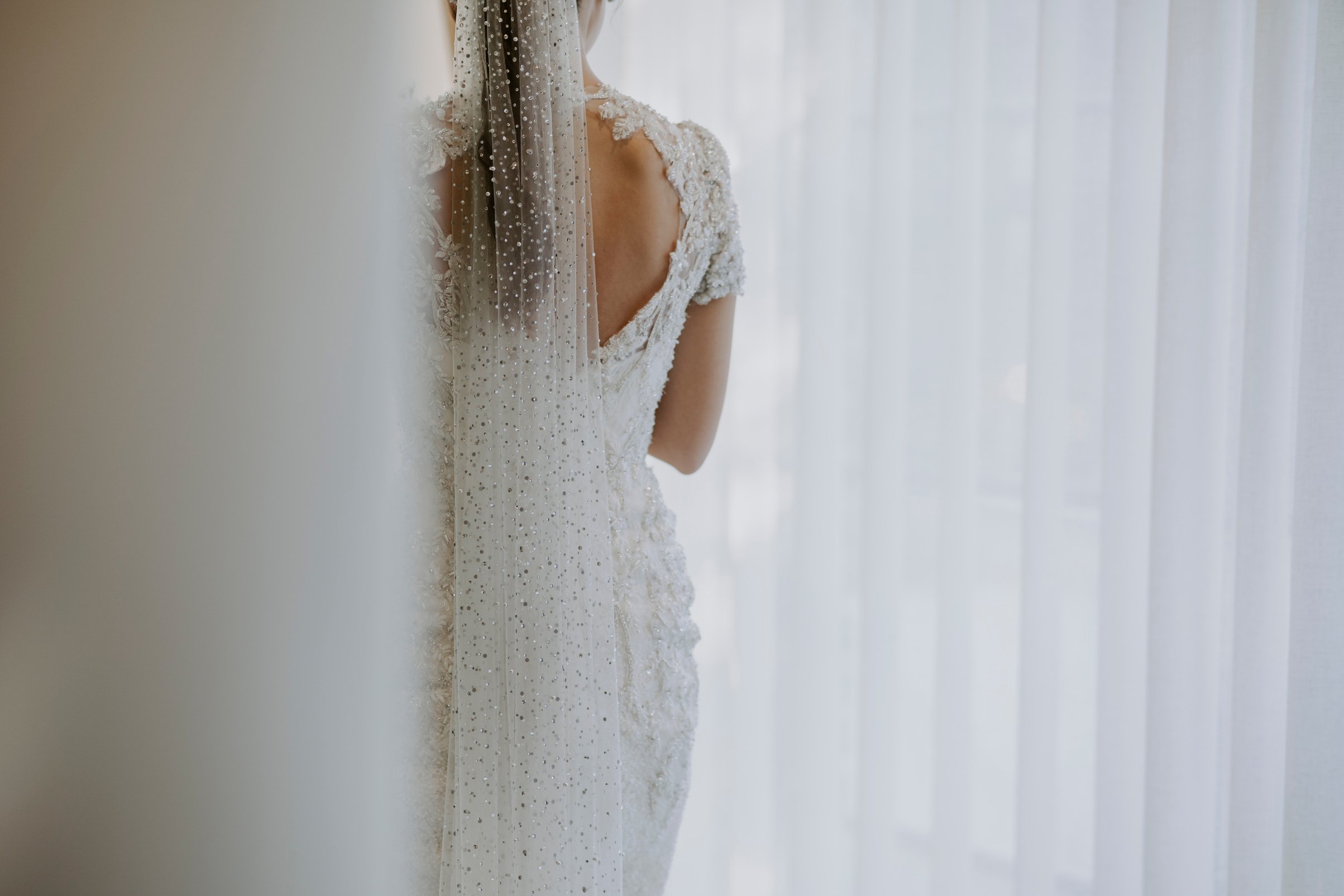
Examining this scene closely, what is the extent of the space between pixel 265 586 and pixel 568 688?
0.93 ft

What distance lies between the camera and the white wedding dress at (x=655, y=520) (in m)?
0.84

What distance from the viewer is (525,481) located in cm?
70

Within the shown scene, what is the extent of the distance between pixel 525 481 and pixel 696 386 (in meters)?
0.36

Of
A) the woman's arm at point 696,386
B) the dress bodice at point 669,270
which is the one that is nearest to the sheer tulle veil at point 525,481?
the dress bodice at point 669,270

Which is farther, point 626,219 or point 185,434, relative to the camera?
point 626,219

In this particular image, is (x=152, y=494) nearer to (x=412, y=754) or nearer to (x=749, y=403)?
(x=412, y=754)

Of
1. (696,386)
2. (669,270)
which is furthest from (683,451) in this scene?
(669,270)

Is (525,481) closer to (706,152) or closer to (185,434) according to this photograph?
(185,434)

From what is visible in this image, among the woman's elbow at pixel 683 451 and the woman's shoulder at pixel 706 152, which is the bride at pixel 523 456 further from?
the woman's elbow at pixel 683 451

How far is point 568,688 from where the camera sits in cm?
71

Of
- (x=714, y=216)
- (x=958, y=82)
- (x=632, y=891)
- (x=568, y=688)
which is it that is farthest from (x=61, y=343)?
(x=958, y=82)

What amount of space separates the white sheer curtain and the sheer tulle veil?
→ 751 millimetres

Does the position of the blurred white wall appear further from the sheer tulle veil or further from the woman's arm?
the woman's arm

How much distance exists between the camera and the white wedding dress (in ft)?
2.75
